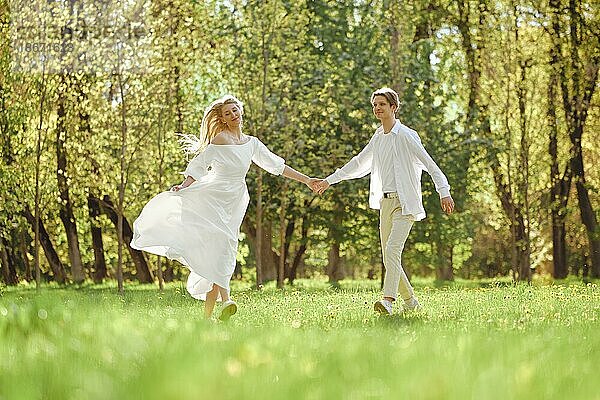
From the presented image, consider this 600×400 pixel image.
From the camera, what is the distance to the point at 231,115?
10.4m

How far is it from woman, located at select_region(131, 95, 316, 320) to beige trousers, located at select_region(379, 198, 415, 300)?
185 cm

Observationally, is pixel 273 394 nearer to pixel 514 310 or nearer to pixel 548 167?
pixel 514 310

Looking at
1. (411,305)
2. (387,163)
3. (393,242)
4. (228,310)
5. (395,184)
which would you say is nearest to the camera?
(228,310)

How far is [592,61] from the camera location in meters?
26.8

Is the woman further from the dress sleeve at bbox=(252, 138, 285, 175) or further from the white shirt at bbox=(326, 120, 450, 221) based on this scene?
the white shirt at bbox=(326, 120, 450, 221)

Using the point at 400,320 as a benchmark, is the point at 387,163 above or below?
above

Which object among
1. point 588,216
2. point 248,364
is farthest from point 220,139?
point 588,216

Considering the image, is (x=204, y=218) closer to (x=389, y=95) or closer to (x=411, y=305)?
(x=389, y=95)

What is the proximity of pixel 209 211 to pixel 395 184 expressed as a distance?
7.59 ft

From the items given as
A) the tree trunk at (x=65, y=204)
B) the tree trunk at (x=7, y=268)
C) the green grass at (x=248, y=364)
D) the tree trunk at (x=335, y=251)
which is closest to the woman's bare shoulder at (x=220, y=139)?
the green grass at (x=248, y=364)

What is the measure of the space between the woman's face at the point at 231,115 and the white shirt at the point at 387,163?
6.44 ft

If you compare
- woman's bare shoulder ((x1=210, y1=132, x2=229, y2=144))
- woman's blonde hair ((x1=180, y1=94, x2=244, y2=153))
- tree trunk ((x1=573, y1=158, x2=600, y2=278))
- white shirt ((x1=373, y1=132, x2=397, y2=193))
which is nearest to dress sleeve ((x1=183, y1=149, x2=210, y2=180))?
woman's bare shoulder ((x1=210, y1=132, x2=229, y2=144))

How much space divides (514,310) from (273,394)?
799cm

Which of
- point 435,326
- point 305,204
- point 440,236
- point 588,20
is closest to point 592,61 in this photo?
point 588,20
